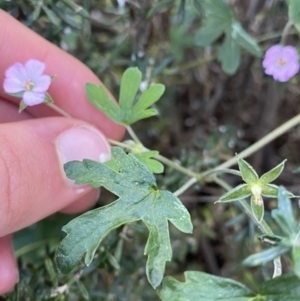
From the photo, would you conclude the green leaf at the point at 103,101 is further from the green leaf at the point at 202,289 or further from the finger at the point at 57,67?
the green leaf at the point at 202,289

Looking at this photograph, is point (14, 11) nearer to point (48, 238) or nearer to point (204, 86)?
point (48, 238)

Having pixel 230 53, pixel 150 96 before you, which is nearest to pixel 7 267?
pixel 150 96

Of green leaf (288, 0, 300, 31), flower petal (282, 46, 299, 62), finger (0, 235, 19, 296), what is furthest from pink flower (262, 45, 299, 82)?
finger (0, 235, 19, 296)

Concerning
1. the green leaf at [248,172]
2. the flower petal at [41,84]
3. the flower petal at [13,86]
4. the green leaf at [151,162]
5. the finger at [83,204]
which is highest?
the flower petal at [41,84]

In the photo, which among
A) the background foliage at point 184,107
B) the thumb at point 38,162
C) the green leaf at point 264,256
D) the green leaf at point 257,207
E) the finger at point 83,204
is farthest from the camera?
the finger at point 83,204

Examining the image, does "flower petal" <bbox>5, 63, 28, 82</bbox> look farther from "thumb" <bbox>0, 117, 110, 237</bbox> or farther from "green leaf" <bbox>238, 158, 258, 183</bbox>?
"green leaf" <bbox>238, 158, 258, 183</bbox>

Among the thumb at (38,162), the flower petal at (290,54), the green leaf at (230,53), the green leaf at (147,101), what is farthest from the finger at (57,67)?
the flower petal at (290,54)

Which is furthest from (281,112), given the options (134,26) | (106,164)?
(106,164)
